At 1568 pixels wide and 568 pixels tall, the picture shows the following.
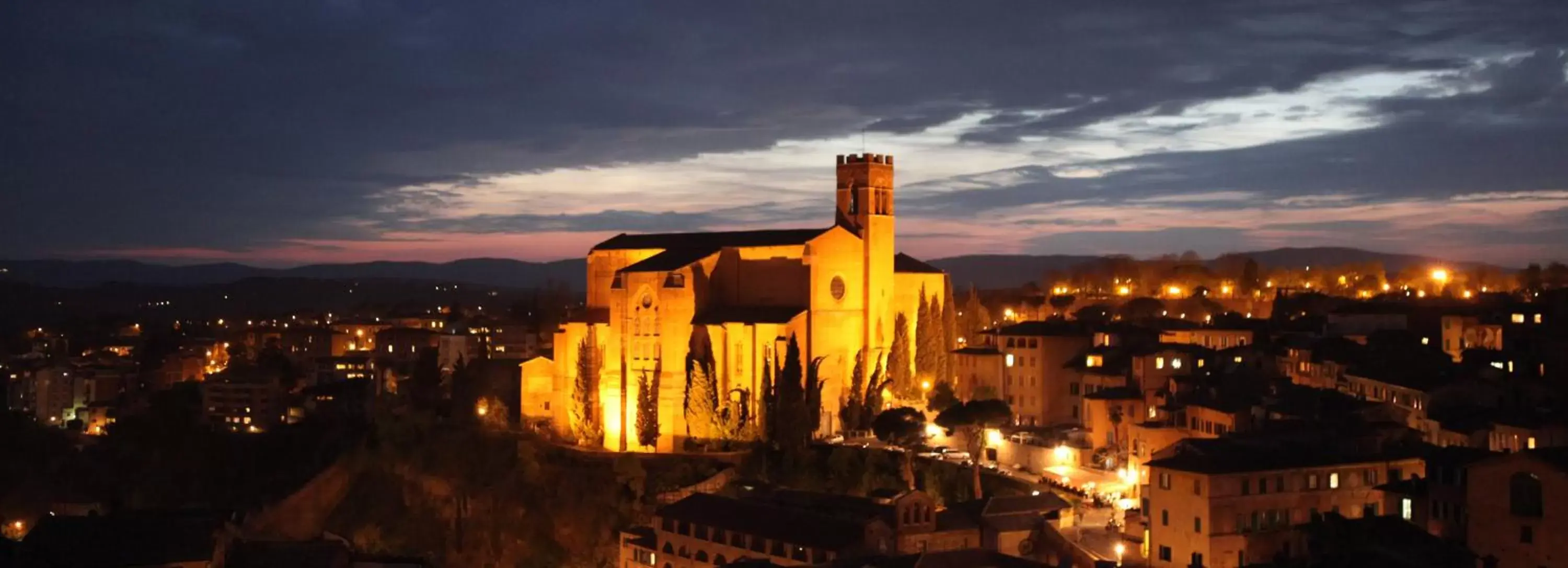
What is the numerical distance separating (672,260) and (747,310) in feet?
13.9

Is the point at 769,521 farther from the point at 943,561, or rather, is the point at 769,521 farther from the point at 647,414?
the point at 647,414

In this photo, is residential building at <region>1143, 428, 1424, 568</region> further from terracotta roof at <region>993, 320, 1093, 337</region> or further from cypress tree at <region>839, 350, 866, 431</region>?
terracotta roof at <region>993, 320, 1093, 337</region>

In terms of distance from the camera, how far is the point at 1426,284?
91.9 meters

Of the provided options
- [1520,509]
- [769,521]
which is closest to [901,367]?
[769,521]

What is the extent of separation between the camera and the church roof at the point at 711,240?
57219 millimetres

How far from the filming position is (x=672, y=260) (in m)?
58.0

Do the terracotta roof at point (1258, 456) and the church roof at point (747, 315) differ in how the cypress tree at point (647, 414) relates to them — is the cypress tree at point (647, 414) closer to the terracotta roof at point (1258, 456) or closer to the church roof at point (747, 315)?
the church roof at point (747, 315)

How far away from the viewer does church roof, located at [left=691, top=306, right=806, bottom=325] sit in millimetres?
54156

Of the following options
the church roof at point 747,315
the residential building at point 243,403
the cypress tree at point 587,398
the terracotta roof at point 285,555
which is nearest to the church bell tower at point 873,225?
the church roof at point 747,315

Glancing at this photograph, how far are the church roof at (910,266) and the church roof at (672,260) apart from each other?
841 cm

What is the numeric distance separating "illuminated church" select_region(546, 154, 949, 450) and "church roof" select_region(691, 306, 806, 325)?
0.07m

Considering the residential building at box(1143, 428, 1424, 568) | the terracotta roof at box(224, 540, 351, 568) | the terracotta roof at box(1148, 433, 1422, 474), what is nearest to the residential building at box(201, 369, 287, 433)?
the terracotta roof at box(224, 540, 351, 568)

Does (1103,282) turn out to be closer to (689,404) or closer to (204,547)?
(689,404)

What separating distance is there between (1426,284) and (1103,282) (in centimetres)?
2298
